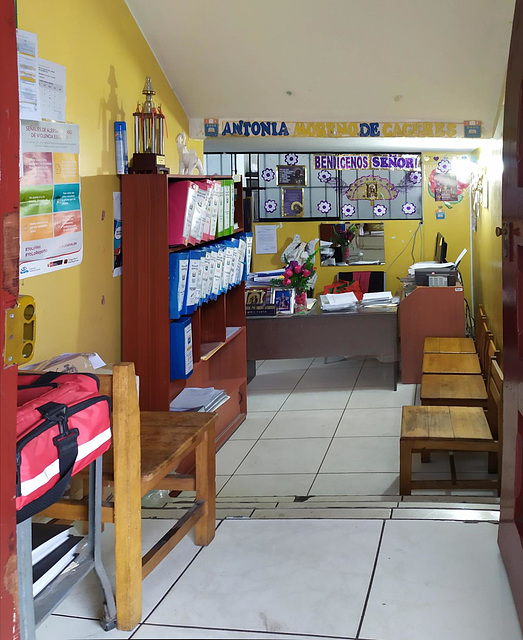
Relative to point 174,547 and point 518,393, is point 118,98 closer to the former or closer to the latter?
point 174,547

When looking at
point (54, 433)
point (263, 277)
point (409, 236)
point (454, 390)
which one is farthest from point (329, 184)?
point (54, 433)

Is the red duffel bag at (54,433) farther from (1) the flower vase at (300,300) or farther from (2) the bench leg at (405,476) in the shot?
(1) the flower vase at (300,300)

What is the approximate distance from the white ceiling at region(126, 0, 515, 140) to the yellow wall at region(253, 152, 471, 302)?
135 inches

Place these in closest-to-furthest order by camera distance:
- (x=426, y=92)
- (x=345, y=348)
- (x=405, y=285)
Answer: (x=426, y=92) < (x=345, y=348) < (x=405, y=285)

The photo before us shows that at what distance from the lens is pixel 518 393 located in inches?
87.7

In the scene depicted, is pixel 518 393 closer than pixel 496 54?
Yes

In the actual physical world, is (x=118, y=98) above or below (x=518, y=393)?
above

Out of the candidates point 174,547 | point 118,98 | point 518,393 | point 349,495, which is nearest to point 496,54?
point 118,98

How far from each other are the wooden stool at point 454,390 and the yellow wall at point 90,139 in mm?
2122

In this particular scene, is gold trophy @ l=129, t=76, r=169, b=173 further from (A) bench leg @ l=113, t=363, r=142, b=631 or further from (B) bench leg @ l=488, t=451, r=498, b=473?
(B) bench leg @ l=488, t=451, r=498, b=473

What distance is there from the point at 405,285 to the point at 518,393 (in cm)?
557

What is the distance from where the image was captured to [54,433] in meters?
1.65

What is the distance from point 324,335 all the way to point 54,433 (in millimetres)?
5130

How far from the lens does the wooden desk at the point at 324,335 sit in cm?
662
